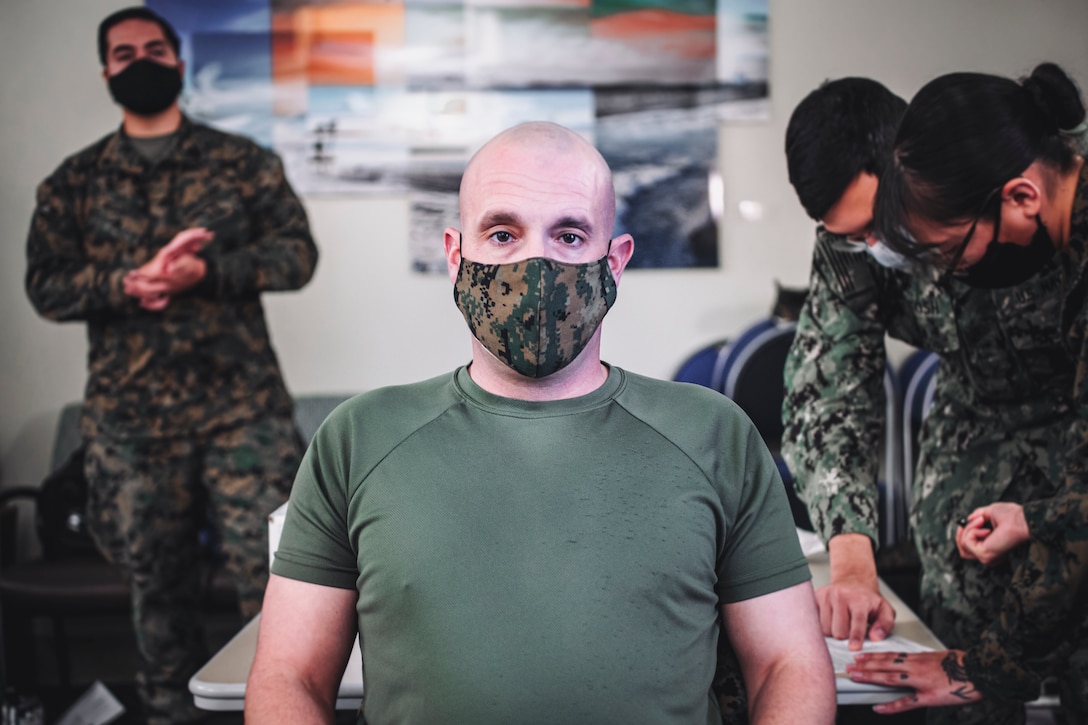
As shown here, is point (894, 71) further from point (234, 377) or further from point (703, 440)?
point (703, 440)

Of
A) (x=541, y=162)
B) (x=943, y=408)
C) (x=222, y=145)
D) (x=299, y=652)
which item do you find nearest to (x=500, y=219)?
(x=541, y=162)

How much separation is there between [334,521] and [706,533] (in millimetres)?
431

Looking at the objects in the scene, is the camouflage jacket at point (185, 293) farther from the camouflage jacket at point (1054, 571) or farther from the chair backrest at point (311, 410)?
the camouflage jacket at point (1054, 571)

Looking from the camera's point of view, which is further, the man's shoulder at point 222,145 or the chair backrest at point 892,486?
the chair backrest at point 892,486

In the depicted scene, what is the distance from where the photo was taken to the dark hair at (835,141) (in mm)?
1749

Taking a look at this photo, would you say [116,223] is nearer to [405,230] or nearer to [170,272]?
[170,272]

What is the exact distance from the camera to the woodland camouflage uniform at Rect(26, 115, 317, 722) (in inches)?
96.5

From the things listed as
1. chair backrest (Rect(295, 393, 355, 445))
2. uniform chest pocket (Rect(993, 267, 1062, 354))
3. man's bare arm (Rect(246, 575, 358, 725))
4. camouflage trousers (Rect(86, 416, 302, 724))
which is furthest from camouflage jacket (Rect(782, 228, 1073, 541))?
chair backrest (Rect(295, 393, 355, 445))

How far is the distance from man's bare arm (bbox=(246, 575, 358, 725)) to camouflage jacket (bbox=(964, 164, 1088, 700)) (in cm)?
84

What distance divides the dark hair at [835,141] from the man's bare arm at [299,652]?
105 centimetres

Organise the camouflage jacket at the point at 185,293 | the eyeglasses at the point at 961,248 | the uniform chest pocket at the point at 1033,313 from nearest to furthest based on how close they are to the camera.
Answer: the eyeglasses at the point at 961,248 < the uniform chest pocket at the point at 1033,313 < the camouflage jacket at the point at 185,293

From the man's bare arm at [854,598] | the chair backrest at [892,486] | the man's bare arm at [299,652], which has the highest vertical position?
the man's bare arm at [299,652]

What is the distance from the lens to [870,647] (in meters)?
1.47

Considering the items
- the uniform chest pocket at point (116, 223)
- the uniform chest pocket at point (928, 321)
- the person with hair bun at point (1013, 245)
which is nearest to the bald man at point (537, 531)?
Result: the person with hair bun at point (1013, 245)
